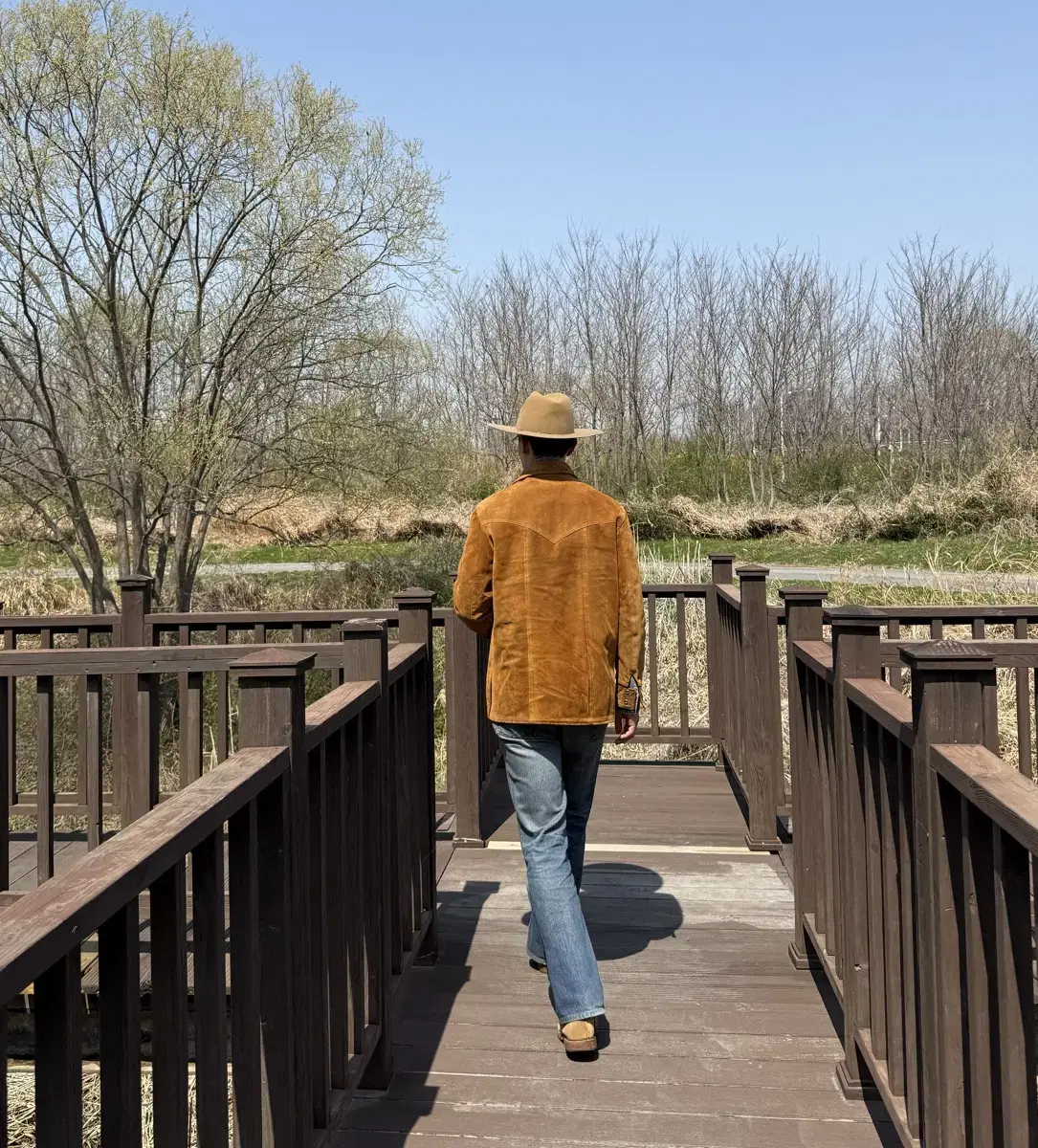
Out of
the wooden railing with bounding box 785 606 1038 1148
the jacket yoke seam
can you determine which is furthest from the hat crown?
the wooden railing with bounding box 785 606 1038 1148

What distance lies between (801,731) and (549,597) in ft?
3.02

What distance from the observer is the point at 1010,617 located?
464cm

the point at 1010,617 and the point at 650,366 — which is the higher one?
the point at 650,366

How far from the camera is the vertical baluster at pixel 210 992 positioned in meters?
1.67

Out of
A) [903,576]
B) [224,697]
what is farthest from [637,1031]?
[903,576]

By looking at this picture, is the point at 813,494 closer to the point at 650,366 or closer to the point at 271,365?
the point at 650,366

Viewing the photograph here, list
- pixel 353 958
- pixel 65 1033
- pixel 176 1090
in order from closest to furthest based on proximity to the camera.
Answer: pixel 65 1033
pixel 176 1090
pixel 353 958

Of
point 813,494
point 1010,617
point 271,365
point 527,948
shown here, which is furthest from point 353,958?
point 813,494

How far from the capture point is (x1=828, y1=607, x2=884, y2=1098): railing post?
259 cm

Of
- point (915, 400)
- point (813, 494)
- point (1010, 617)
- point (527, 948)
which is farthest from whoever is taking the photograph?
point (915, 400)

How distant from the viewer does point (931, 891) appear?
1886mm

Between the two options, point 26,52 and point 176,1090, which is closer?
point 176,1090

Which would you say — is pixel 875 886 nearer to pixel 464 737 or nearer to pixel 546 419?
pixel 546 419

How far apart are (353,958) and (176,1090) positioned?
1165 millimetres
